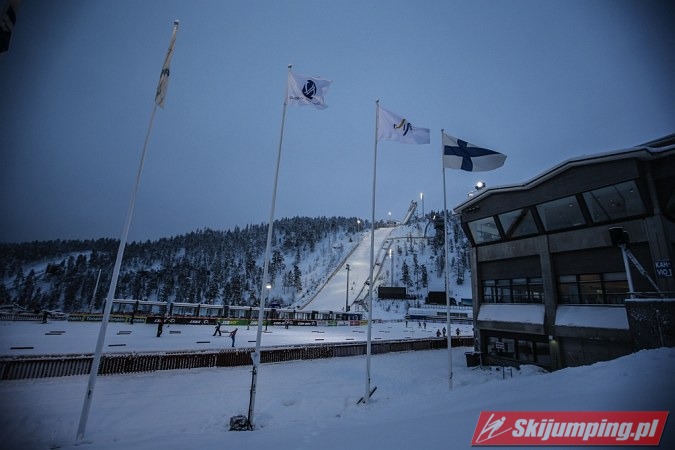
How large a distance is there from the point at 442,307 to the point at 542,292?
64785 mm

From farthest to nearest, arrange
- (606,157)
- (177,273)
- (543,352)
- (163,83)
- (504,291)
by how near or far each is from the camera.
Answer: (177,273)
(504,291)
(543,352)
(606,157)
(163,83)

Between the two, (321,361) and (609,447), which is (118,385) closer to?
(321,361)

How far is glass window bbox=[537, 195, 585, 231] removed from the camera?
800 inches

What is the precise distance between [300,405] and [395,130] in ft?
45.0

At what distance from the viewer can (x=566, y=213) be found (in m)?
20.8

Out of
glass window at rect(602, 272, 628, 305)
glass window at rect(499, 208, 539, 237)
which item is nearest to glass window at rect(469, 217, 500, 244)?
glass window at rect(499, 208, 539, 237)

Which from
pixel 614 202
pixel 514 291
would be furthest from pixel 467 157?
pixel 514 291

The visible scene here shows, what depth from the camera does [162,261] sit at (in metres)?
176

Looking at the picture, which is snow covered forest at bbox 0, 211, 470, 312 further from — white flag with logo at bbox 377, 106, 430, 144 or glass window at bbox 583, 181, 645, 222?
white flag with logo at bbox 377, 106, 430, 144

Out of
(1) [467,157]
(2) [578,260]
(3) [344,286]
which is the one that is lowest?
(2) [578,260]

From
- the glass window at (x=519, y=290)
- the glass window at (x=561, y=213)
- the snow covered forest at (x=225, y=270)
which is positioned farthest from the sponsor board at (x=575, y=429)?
the snow covered forest at (x=225, y=270)

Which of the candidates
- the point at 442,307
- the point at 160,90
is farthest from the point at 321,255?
the point at 160,90

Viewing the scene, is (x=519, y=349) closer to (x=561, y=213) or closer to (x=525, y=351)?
(x=525, y=351)

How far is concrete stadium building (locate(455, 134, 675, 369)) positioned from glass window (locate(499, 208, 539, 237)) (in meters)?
0.08
